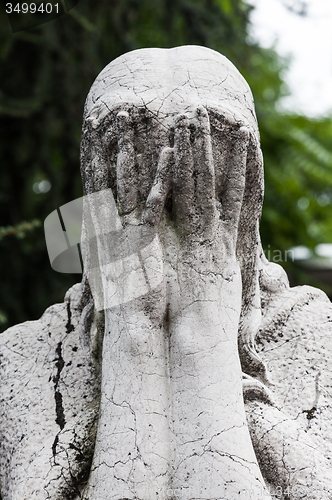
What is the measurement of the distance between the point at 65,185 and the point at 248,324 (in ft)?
7.24

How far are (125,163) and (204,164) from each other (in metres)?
0.16

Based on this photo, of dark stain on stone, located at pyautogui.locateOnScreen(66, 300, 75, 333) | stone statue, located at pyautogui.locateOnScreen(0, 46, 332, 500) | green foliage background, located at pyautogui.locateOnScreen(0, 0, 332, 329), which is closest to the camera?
stone statue, located at pyautogui.locateOnScreen(0, 46, 332, 500)

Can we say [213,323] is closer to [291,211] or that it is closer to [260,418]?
[260,418]

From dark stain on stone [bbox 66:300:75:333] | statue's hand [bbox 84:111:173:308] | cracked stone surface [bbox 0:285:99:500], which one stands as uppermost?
statue's hand [bbox 84:111:173:308]

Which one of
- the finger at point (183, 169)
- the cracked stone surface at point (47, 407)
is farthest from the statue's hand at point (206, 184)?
the cracked stone surface at point (47, 407)

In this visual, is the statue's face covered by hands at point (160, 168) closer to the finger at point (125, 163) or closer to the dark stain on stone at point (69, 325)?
the finger at point (125, 163)

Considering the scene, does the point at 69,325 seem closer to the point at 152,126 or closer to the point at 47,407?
the point at 47,407

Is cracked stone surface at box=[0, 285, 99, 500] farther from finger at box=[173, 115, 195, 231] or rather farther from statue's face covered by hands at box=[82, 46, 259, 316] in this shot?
finger at box=[173, 115, 195, 231]

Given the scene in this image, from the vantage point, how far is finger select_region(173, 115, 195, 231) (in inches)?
50.4

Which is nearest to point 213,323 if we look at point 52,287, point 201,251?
point 201,251

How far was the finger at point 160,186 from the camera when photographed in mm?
1298

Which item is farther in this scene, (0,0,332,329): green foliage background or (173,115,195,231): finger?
(0,0,332,329): green foliage background

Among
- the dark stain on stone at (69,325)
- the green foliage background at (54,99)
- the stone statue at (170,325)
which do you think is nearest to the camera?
the stone statue at (170,325)

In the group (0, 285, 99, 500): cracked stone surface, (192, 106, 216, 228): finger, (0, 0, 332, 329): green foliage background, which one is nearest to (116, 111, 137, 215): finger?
(192, 106, 216, 228): finger
